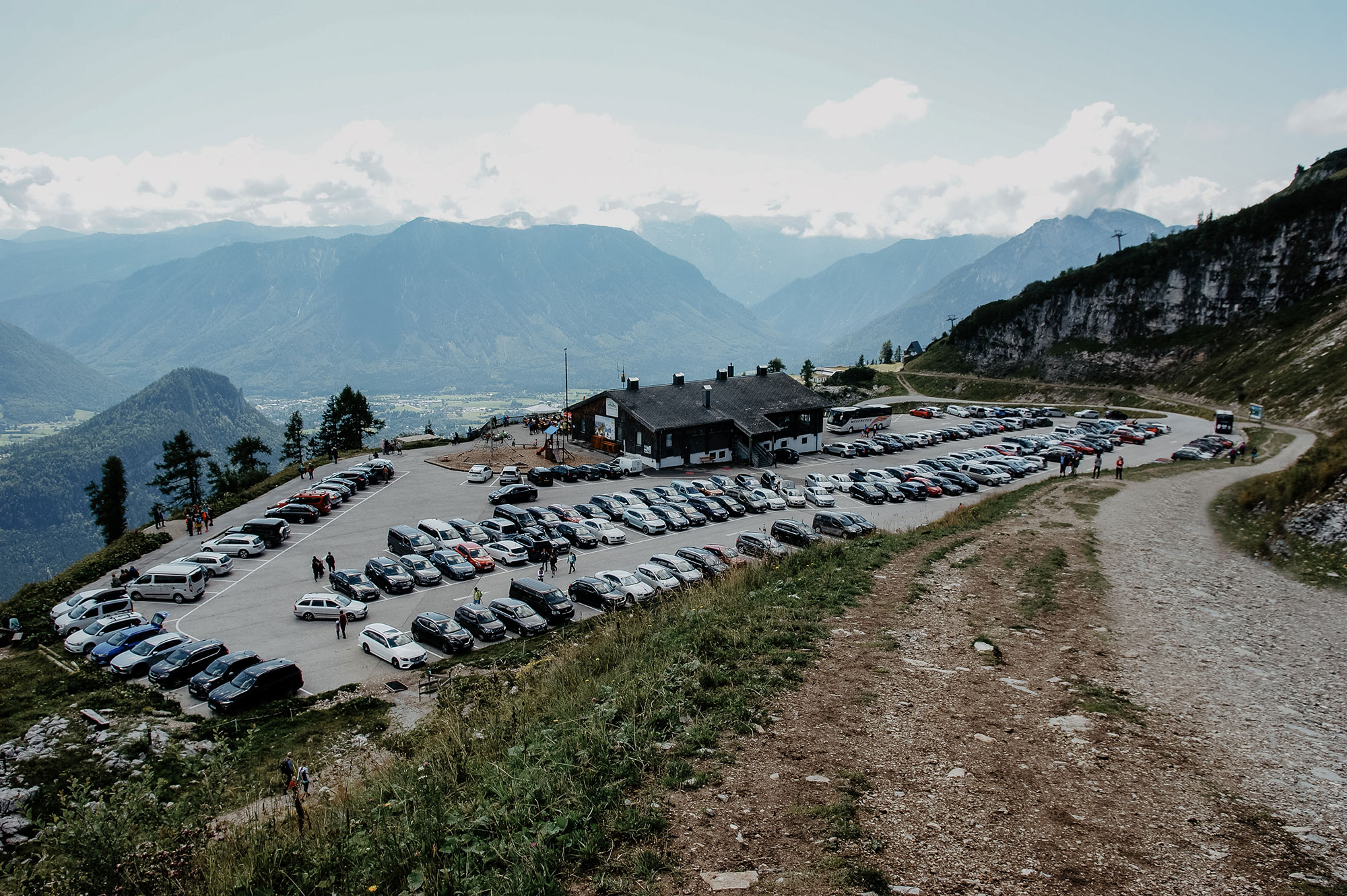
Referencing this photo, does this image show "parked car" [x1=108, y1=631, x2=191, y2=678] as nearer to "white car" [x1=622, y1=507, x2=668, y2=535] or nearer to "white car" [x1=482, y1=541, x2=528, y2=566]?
"white car" [x1=482, y1=541, x2=528, y2=566]

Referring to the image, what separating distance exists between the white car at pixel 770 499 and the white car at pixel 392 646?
2793cm

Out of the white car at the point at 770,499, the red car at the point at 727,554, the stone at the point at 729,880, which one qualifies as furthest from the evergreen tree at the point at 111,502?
the stone at the point at 729,880

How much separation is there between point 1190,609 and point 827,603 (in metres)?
9.94

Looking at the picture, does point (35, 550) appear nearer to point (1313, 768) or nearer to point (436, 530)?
point (436, 530)

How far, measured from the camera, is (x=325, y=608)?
31734mm

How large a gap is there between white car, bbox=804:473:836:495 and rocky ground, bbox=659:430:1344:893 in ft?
121

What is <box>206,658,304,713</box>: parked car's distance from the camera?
2348cm

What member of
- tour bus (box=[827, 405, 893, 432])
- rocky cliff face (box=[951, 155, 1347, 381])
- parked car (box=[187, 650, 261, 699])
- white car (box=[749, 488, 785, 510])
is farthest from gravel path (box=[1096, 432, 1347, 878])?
rocky cliff face (box=[951, 155, 1347, 381])

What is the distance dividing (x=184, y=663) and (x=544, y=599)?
14.2 meters

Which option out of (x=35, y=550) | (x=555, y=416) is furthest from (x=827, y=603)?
(x=35, y=550)

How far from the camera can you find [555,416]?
8181 centimetres

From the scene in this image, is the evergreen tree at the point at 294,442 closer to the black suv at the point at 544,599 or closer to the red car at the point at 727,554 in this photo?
the black suv at the point at 544,599

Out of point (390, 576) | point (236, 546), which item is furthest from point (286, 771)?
point (236, 546)

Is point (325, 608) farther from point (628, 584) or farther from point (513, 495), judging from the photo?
point (513, 495)
